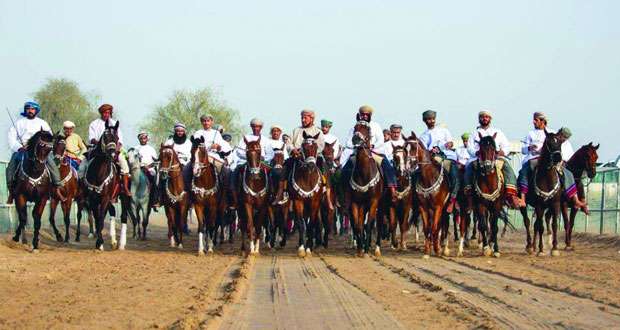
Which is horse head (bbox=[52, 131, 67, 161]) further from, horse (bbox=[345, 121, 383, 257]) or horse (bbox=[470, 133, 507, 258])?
horse (bbox=[470, 133, 507, 258])

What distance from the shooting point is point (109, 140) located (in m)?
21.0

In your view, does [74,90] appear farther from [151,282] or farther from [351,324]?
[351,324]

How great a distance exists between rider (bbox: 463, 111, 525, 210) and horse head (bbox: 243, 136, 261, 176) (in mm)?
4507

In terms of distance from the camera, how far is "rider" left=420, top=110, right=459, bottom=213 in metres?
21.9

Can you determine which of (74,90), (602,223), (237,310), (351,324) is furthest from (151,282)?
(74,90)

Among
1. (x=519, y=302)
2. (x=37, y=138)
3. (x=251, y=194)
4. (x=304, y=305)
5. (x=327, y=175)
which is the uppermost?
(x=37, y=138)

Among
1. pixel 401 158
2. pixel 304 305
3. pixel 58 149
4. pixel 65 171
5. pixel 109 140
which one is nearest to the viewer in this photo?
pixel 304 305

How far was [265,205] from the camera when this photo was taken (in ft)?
71.9

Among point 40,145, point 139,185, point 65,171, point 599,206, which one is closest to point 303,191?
point 40,145

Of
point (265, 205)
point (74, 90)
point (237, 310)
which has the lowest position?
point (237, 310)

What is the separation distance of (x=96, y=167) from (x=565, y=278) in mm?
10689

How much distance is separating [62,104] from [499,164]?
203ft

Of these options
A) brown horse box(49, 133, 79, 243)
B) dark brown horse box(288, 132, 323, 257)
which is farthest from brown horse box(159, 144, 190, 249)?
dark brown horse box(288, 132, 323, 257)

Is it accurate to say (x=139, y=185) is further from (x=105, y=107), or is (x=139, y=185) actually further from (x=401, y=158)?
(x=401, y=158)
